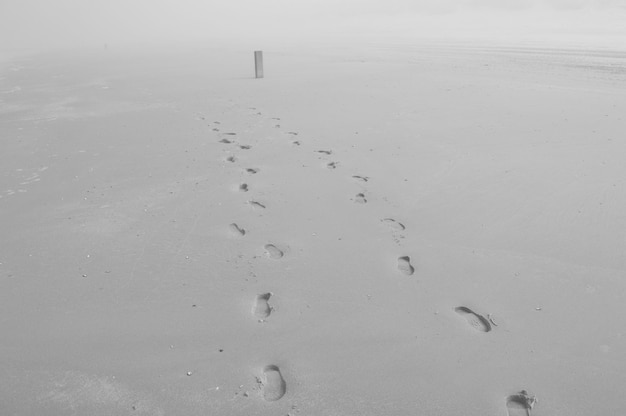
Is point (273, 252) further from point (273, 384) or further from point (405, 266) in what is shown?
point (273, 384)

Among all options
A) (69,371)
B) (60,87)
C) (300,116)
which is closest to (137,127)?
(300,116)

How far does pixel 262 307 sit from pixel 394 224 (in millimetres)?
1444

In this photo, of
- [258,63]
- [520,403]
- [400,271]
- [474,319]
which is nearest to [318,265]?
[400,271]

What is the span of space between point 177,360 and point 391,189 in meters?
2.64

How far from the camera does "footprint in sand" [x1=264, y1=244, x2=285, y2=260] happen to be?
324cm

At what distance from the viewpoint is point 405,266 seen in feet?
10.2

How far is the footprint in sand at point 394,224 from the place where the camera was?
3.61 meters

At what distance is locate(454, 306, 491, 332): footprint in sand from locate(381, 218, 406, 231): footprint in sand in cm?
104

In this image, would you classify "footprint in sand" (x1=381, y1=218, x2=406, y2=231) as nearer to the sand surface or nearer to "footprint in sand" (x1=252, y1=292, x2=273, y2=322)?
the sand surface

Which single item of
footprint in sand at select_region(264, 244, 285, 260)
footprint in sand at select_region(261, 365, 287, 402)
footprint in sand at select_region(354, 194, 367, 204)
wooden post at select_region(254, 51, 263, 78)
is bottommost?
footprint in sand at select_region(261, 365, 287, 402)

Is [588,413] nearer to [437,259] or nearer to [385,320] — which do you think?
[385,320]

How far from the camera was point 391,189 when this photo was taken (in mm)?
4285

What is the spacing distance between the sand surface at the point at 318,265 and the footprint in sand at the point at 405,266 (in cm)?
1

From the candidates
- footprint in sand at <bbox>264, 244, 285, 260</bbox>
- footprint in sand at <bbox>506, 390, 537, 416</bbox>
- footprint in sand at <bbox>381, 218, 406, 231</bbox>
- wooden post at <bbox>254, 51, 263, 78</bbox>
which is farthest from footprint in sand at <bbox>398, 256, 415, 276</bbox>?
wooden post at <bbox>254, 51, 263, 78</bbox>
